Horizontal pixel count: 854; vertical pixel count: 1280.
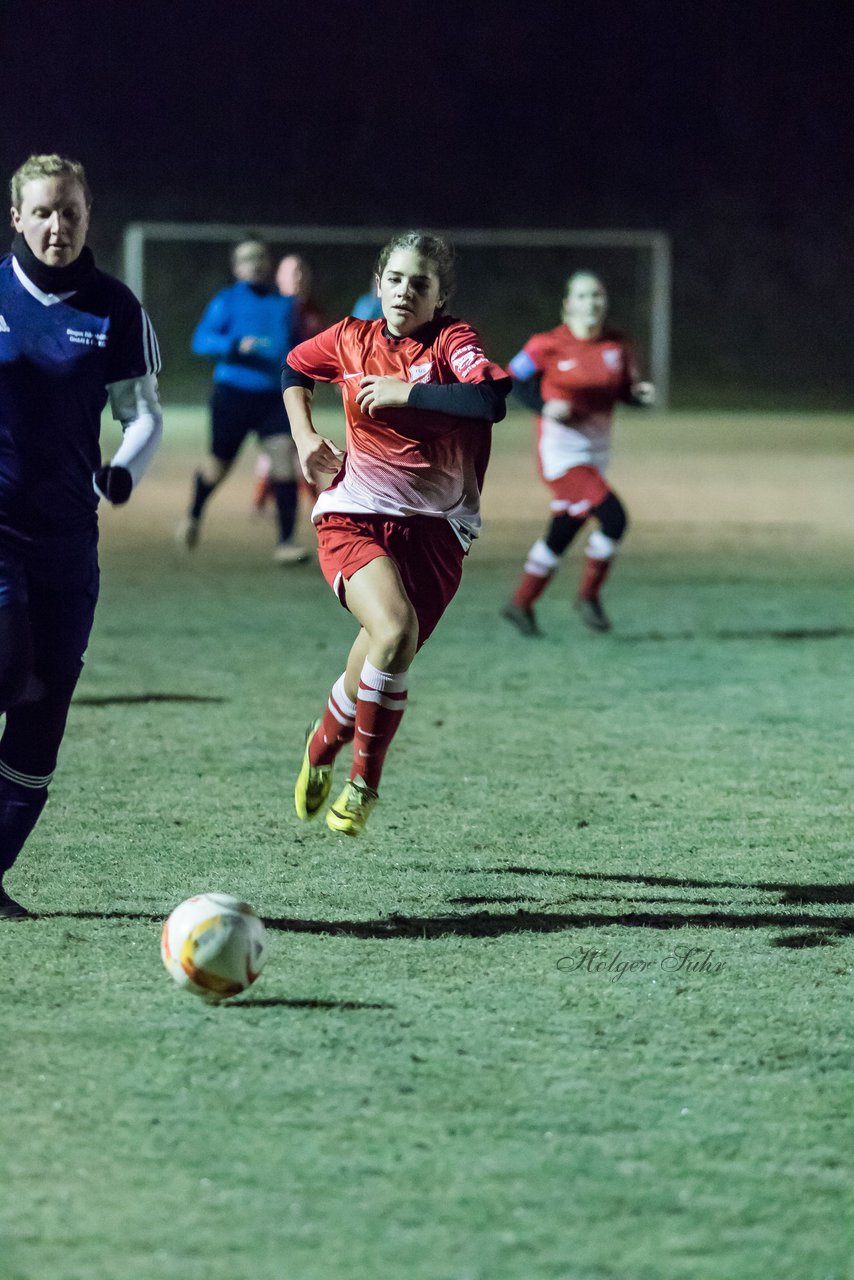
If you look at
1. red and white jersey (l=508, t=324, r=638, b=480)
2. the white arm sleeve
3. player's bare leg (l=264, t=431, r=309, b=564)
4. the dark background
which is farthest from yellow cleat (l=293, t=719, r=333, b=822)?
the dark background

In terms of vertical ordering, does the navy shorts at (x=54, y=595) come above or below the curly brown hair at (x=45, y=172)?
below

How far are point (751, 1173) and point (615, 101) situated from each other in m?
36.5

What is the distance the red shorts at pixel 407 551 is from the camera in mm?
5359

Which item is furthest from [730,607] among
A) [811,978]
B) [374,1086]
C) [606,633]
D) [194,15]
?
[194,15]

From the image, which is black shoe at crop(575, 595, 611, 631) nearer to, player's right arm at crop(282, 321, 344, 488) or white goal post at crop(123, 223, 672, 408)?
player's right arm at crop(282, 321, 344, 488)

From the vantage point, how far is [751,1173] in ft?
10.5

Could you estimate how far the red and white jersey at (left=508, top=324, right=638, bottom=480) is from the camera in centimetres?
984

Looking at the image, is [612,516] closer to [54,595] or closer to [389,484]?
[389,484]

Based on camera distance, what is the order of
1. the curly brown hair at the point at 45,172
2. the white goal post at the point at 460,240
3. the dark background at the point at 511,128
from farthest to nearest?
the dark background at the point at 511,128 < the white goal post at the point at 460,240 < the curly brown hair at the point at 45,172

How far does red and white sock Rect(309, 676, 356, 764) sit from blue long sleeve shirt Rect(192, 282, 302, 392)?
7005 millimetres

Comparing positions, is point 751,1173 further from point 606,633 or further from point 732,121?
point 732,121

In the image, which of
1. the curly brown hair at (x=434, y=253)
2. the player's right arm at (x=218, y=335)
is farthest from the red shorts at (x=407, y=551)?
the player's right arm at (x=218, y=335)

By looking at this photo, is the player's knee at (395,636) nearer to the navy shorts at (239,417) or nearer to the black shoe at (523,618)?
the black shoe at (523,618)

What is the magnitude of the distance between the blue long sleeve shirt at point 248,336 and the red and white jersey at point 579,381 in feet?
9.52
